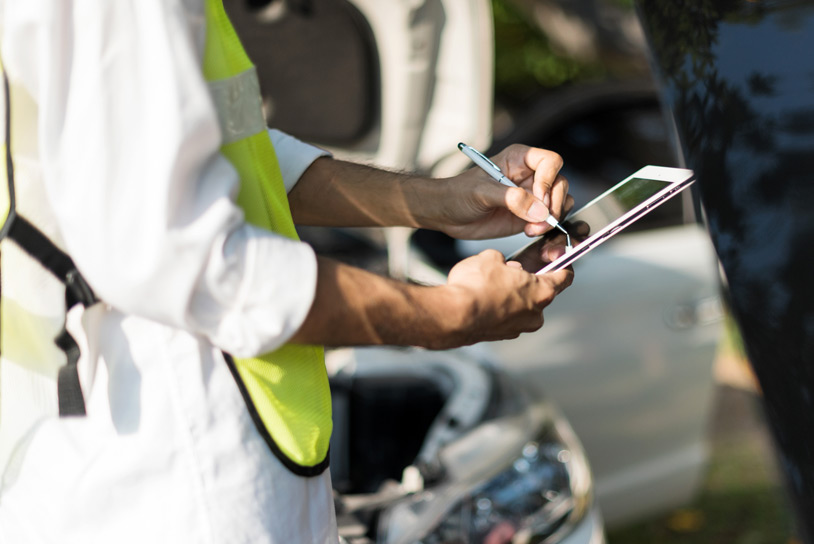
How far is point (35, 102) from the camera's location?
2.56 ft

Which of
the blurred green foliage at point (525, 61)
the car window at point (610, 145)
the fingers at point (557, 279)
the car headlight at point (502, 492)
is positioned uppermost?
the fingers at point (557, 279)

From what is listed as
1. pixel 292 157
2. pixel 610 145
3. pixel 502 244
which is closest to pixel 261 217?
pixel 292 157

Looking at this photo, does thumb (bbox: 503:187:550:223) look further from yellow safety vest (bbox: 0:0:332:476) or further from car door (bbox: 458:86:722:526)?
car door (bbox: 458:86:722:526)

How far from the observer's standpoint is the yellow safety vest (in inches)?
31.9

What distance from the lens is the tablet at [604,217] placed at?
1.01 m

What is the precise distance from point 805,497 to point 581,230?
0.42 metres

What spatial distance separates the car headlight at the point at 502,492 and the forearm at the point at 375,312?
0.79 m

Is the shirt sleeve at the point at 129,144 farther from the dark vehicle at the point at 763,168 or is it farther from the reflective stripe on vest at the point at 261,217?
the dark vehicle at the point at 763,168

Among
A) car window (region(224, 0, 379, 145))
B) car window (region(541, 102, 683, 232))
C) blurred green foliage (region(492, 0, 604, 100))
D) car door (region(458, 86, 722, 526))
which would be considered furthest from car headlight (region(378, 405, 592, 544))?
blurred green foliage (region(492, 0, 604, 100))

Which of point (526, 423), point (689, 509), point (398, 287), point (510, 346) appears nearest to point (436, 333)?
point (398, 287)

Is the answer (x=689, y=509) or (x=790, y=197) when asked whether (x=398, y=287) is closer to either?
(x=790, y=197)

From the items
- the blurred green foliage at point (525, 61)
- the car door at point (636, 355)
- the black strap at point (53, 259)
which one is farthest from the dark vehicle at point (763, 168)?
the blurred green foliage at point (525, 61)

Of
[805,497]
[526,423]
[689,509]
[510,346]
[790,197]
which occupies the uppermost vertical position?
[790,197]

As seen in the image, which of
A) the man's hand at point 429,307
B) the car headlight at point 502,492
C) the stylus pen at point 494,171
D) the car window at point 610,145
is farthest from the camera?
the car window at point 610,145
